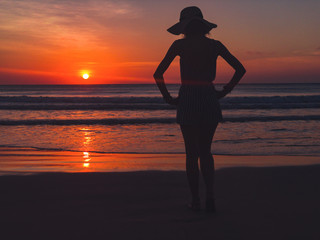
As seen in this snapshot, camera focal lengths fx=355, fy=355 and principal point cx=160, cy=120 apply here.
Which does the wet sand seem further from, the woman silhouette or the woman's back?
the woman's back

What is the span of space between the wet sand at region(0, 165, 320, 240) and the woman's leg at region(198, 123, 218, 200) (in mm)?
317

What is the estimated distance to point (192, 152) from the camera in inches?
128

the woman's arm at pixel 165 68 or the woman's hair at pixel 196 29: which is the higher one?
the woman's hair at pixel 196 29

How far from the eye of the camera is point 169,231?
9.44 ft

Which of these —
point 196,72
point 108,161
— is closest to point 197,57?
point 196,72

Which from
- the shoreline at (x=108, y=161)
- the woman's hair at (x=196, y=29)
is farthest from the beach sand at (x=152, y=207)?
the woman's hair at (x=196, y=29)

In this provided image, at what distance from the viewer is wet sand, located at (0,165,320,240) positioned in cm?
288

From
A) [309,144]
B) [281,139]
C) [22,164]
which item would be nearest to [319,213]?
[22,164]

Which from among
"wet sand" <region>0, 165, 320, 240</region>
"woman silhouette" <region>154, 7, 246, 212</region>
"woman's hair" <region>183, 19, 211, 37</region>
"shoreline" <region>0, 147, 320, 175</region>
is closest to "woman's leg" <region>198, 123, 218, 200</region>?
"woman silhouette" <region>154, 7, 246, 212</region>

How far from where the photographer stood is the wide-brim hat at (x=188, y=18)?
3.08 m

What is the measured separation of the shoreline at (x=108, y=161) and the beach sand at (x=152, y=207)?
470 mm

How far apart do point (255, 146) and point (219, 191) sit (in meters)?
4.16

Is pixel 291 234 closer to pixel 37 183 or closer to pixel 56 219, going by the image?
pixel 56 219

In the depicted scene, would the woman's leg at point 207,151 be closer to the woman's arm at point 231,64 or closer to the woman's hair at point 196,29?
the woman's arm at point 231,64
